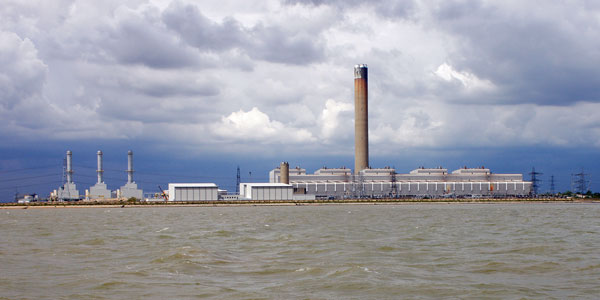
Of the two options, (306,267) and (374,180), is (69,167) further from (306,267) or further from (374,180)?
(306,267)

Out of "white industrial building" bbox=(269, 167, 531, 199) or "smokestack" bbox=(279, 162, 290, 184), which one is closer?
"smokestack" bbox=(279, 162, 290, 184)

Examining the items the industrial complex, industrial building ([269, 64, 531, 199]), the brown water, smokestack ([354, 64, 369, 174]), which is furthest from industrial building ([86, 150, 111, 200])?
the brown water

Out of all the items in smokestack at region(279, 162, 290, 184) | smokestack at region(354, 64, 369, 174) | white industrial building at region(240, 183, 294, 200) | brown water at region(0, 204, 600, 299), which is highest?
smokestack at region(354, 64, 369, 174)

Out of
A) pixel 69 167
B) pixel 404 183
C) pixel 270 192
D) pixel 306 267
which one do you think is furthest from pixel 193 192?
pixel 306 267

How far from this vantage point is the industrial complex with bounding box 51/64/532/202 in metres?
133

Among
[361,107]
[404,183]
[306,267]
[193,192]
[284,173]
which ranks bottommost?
[193,192]

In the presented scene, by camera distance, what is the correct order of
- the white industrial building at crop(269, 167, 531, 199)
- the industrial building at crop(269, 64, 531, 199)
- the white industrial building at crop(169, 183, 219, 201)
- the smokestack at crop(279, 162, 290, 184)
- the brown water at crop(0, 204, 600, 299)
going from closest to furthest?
the brown water at crop(0, 204, 600, 299) → the white industrial building at crop(169, 183, 219, 201) → the industrial building at crop(269, 64, 531, 199) → the smokestack at crop(279, 162, 290, 184) → the white industrial building at crop(269, 167, 531, 199)

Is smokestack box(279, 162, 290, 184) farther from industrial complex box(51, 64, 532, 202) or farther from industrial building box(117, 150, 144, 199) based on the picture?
industrial building box(117, 150, 144, 199)

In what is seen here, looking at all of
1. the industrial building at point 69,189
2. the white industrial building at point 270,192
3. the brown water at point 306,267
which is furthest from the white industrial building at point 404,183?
the brown water at point 306,267

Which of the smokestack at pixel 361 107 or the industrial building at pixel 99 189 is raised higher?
the smokestack at pixel 361 107

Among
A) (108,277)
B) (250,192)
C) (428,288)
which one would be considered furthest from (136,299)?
(250,192)

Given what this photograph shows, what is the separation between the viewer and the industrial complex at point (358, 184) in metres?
133

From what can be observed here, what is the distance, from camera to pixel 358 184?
481 ft

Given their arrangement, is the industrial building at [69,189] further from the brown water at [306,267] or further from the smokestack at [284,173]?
the brown water at [306,267]
